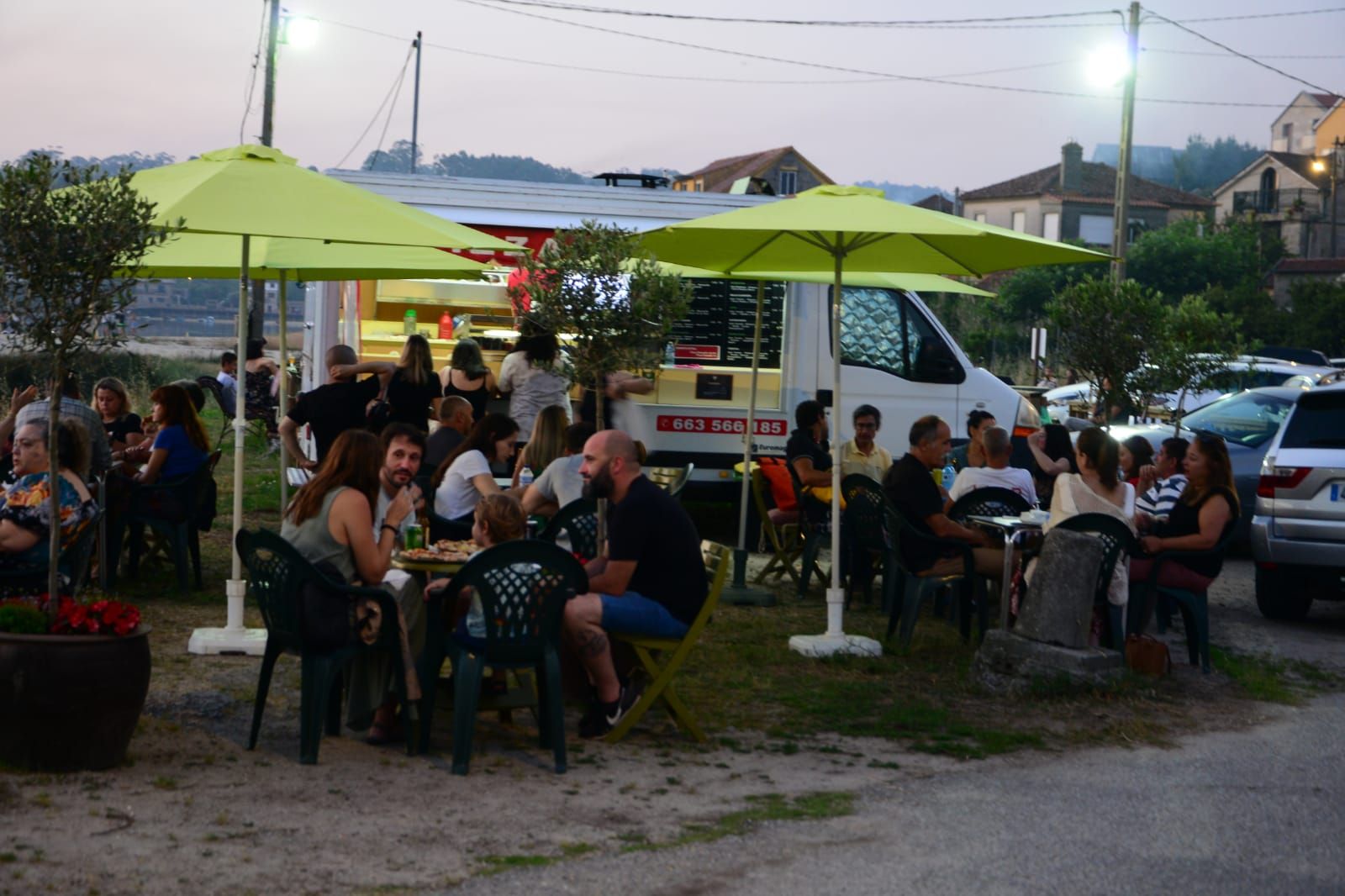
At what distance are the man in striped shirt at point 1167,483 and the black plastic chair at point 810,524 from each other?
6.73 feet

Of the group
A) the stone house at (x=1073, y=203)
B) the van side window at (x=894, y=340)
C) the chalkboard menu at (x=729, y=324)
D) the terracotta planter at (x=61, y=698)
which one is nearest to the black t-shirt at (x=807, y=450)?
the chalkboard menu at (x=729, y=324)

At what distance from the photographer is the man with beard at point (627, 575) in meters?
6.65

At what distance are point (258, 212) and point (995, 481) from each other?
482 centimetres

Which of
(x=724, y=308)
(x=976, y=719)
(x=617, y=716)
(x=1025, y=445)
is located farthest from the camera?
(x=724, y=308)

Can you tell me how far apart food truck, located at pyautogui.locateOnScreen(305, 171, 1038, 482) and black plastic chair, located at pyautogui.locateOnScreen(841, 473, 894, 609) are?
9.31ft

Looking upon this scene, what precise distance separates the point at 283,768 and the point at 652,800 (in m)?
1.43

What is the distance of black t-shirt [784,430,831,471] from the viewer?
11.3 metres

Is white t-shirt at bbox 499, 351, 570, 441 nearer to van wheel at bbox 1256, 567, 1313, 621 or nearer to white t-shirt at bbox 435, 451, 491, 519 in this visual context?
white t-shirt at bbox 435, 451, 491, 519

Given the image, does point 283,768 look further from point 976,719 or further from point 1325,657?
point 1325,657

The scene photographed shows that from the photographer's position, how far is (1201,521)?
8930mm

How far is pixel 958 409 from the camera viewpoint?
45.3ft

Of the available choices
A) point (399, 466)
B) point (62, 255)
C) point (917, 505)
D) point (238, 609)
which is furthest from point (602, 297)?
point (62, 255)

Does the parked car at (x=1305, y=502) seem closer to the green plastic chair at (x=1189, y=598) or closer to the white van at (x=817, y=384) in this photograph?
the green plastic chair at (x=1189, y=598)

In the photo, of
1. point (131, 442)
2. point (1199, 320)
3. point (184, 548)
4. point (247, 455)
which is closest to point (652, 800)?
point (184, 548)
